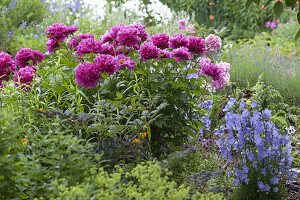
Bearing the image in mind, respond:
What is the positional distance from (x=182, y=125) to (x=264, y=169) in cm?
68

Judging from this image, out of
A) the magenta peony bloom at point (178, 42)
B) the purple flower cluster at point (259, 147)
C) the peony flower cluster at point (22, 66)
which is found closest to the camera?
the purple flower cluster at point (259, 147)

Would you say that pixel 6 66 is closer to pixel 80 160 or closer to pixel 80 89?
pixel 80 89

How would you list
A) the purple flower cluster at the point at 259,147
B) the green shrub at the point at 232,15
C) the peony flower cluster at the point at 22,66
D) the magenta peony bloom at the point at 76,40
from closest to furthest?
the purple flower cluster at the point at 259,147 → the peony flower cluster at the point at 22,66 → the magenta peony bloom at the point at 76,40 → the green shrub at the point at 232,15

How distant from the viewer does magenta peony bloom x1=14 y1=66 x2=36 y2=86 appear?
4.49 metres

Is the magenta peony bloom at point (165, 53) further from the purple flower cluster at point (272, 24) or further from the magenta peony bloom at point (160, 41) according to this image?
the purple flower cluster at point (272, 24)

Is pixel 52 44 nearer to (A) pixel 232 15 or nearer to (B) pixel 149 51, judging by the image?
(B) pixel 149 51

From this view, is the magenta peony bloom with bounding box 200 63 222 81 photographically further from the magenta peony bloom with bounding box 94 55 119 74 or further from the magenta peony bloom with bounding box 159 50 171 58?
the magenta peony bloom with bounding box 94 55 119 74

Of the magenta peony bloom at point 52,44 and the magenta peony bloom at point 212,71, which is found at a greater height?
the magenta peony bloom at point 52,44

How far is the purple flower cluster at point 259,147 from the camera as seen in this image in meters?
3.95

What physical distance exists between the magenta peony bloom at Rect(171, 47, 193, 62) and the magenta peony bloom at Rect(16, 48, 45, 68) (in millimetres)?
1032

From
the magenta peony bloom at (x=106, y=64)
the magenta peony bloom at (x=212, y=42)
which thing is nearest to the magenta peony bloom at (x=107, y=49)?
the magenta peony bloom at (x=106, y=64)

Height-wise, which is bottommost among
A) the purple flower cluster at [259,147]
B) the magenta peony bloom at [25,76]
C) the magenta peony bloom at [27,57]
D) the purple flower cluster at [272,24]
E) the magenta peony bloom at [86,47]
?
the purple flower cluster at [272,24]

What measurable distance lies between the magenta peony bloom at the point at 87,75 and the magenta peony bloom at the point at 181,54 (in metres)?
0.52

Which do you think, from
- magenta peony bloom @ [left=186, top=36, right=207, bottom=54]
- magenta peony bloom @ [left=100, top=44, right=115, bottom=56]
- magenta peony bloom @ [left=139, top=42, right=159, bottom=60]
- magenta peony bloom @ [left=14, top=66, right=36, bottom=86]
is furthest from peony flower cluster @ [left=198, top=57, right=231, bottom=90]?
magenta peony bloom @ [left=14, top=66, right=36, bottom=86]
